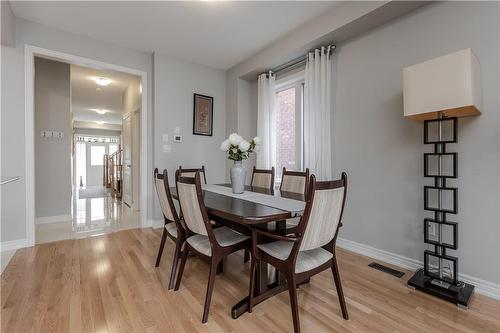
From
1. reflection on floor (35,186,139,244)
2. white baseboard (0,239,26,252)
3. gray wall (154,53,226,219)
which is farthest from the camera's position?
gray wall (154,53,226,219)

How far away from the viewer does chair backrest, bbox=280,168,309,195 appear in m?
2.45

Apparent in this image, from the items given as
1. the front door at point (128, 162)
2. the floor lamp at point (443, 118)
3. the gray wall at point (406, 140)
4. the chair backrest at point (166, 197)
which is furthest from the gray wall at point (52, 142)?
the floor lamp at point (443, 118)

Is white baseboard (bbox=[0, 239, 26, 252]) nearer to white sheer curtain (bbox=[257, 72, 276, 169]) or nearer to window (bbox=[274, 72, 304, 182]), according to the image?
white sheer curtain (bbox=[257, 72, 276, 169])

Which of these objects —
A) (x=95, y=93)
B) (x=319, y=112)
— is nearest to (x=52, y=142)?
(x=95, y=93)

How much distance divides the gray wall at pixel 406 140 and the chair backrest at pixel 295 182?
0.64m

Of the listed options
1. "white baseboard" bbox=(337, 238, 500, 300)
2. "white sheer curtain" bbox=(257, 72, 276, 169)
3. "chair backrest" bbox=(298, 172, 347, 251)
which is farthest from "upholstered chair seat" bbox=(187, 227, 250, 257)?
"white sheer curtain" bbox=(257, 72, 276, 169)

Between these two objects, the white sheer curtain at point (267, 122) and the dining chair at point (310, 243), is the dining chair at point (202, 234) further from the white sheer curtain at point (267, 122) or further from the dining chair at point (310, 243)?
the white sheer curtain at point (267, 122)

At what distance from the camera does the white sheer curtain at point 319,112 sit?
288 centimetres

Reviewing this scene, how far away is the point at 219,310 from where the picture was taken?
162 centimetres

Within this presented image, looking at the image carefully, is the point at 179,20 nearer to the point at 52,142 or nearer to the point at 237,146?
the point at 237,146

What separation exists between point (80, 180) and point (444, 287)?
11788mm

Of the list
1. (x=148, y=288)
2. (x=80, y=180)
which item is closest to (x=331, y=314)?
(x=148, y=288)

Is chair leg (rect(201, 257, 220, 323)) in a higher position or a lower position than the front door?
lower

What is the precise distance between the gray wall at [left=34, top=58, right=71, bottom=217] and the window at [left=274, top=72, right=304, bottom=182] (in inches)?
141
